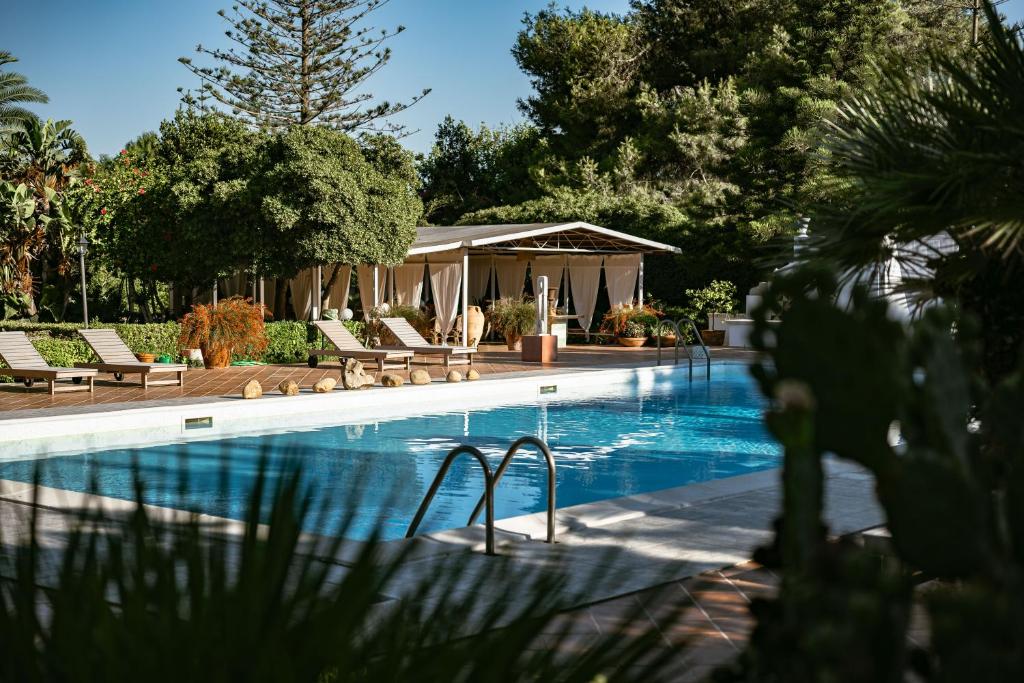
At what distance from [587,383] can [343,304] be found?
972cm

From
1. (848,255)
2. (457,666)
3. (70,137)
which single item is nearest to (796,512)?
(457,666)

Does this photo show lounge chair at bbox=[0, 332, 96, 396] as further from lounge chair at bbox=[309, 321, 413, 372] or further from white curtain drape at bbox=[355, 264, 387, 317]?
white curtain drape at bbox=[355, 264, 387, 317]

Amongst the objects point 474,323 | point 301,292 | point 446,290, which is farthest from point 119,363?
point 301,292

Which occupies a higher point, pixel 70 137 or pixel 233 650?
pixel 70 137

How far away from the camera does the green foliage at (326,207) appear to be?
19.6 metres

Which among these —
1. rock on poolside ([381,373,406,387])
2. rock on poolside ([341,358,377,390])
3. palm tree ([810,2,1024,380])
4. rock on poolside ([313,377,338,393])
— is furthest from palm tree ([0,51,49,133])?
palm tree ([810,2,1024,380])

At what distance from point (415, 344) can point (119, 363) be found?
5.35m

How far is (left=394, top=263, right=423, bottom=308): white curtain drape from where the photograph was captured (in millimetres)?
23984

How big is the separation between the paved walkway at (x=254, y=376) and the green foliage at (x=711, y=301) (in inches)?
95.3

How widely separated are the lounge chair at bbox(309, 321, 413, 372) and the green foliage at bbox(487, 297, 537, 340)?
513 centimetres

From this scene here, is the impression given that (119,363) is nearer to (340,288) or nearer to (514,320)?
(514,320)

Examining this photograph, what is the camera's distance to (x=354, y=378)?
14.8 meters

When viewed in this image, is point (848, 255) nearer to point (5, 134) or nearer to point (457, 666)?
point (457, 666)

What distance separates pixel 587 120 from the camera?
3434 centimetres
